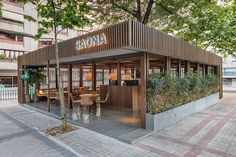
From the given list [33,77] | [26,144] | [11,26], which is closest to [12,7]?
[11,26]

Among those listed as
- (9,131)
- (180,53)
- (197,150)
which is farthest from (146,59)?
(9,131)

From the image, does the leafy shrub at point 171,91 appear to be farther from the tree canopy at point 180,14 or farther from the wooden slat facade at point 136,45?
the tree canopy at point 180,14

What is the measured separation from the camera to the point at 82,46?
18.5ft

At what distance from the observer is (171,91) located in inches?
241

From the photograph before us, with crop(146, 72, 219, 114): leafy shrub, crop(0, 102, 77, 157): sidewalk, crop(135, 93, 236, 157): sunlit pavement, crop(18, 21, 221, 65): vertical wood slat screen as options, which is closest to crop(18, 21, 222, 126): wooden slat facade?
crop(18, 21, 221, 65): vertical wood slat screen

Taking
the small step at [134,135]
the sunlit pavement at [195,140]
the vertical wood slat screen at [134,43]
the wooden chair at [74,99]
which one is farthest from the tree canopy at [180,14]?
the small step at [134,135]

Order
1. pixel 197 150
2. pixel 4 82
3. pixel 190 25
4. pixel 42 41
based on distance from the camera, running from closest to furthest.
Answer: pixel 197 150
pixel 190 25
pixel 4 82
pixel 42 41

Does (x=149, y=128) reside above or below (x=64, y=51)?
below

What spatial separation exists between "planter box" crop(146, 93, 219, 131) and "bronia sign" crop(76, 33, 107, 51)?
2827mm

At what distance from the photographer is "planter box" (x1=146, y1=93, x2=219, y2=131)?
518cm

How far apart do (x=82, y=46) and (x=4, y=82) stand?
965 inches

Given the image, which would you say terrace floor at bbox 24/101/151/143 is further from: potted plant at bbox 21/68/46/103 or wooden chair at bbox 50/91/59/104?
potted plant at bbox 21/68/46/103

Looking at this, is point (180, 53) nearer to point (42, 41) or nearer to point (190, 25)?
point (190, 25)

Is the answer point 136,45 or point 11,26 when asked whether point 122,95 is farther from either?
point 11,26
